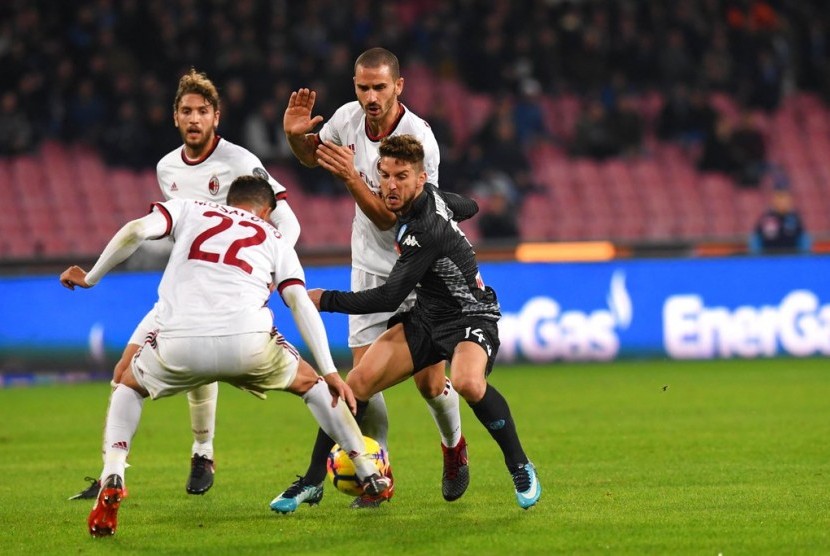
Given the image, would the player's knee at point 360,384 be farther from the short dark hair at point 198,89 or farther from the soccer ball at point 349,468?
the short dark hair at point 198,89

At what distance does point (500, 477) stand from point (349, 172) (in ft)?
6.95

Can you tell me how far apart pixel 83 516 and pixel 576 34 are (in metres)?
15.7

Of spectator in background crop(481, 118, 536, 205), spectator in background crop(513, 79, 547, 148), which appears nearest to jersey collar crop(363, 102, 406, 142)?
spectator in background crop(481, 118, 536, 205)

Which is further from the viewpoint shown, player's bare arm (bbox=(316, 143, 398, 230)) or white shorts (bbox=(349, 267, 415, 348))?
white shorts (bbox=(349, 267, 415, 348))

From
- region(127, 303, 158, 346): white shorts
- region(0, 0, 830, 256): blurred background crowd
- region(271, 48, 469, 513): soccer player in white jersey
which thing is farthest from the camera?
region(0, 0, 830, 256): blurred background crowd

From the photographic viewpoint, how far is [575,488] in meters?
7.28

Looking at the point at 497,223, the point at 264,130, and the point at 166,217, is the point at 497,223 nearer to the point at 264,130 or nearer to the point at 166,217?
the point at 264,130

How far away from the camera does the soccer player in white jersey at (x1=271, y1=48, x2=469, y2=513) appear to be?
22.5 feet

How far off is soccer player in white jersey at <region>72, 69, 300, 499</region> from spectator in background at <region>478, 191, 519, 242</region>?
957 centimetres

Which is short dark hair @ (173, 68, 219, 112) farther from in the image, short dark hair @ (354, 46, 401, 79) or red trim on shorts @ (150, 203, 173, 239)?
red trim on shorts @ (150, 203, 173, 239)

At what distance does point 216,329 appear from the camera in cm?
607

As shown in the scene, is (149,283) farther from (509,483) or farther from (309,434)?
(509,483)

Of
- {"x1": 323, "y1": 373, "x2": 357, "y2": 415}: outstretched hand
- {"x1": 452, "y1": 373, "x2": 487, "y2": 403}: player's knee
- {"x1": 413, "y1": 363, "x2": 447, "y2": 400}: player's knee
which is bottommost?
{"x1": 413, "y1": 363, "x2": 447, "y2": 400}: player's knee

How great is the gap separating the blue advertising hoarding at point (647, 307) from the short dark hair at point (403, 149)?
7989 millimetres
